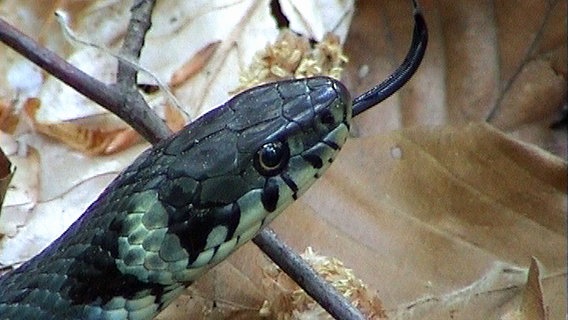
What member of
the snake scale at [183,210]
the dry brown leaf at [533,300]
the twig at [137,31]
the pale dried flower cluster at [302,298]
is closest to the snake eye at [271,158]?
the snake scale at [183,210]

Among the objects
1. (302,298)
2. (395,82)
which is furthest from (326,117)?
(302,298)

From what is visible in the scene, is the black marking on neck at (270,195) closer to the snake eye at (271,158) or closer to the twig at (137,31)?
Answer: the snake eye at (271,158)

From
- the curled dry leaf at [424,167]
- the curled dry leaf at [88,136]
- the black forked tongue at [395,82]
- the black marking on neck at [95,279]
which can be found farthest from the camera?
the curled dry leaf at [88,136]

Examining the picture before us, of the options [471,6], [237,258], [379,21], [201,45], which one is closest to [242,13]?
[201,45]

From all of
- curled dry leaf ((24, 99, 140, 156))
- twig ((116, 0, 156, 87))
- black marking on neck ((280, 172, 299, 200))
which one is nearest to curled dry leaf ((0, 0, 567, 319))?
curled dry leaf ((24, 99, 140, 156))

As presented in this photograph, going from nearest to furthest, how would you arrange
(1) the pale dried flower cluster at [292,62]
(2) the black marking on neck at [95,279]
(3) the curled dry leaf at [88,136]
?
(2) the black marking on neck at [95,279]
(1) the pale dried flower cluster at [292,62]
(3) the curled dry leaf at [88,136]

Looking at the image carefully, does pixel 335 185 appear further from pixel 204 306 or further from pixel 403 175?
pixel 204 306

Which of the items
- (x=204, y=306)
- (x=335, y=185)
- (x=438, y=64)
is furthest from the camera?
(x=438, y=64)

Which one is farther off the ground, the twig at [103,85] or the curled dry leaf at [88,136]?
the twig at [103,85]

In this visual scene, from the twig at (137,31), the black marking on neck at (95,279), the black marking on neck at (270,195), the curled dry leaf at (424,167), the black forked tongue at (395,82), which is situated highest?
the twig at (137,31)
